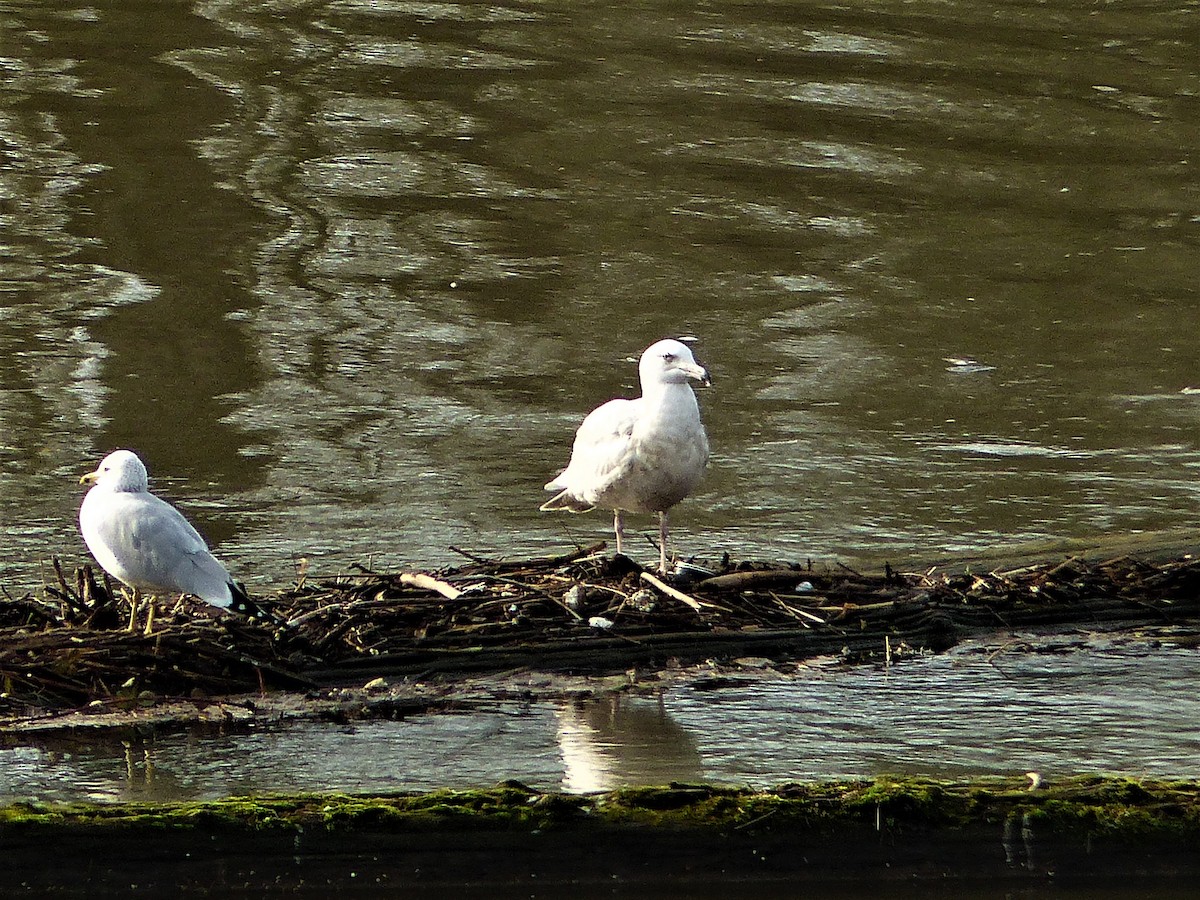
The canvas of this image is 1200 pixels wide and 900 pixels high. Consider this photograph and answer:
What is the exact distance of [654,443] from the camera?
6820 mm

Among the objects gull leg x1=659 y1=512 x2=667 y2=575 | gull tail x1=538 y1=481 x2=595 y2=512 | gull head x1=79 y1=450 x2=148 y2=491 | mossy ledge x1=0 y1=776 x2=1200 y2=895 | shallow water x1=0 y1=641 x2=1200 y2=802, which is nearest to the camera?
mossy ledge x1=0 y1=776 x2=1200 y2=895

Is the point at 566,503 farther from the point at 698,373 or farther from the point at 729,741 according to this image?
the point at 729,741

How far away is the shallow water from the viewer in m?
4.95

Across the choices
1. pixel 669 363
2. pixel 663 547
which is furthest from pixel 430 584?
pixel 669 363

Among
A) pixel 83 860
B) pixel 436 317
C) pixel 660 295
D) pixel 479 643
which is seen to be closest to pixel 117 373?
pixel 436 317

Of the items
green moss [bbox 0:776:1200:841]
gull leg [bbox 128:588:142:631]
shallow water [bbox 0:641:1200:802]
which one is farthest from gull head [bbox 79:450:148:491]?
green moss [bbox 0:776:1200:841]

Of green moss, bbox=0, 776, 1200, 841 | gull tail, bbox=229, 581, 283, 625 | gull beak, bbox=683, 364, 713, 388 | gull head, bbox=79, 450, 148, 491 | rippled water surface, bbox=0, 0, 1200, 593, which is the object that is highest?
gull beak, bbox=683, 364, 713, 388

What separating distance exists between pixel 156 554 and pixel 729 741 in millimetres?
1872

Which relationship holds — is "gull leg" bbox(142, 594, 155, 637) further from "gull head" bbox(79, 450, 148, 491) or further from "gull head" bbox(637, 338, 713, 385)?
"gull head" bbox(637, 338, 713, 385)

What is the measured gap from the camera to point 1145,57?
17.3 m

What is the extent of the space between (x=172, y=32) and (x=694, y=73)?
4571mm

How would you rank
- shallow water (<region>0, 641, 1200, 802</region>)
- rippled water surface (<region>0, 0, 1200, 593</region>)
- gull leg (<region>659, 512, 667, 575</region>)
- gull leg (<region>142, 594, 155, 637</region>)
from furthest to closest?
rippled water surface (<region>0, 0, 1200, 593</region>)
gull leg (<region>659, 512, 667, 575</region>)
gull leg (<region>142, 594, 155, 637</region>)
shallow water (<region>0, 641, 1200, 802</region>)

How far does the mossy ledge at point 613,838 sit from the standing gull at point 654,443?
2.59 meters

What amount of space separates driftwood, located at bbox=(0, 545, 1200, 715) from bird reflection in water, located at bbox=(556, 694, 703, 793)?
0.41 metres
